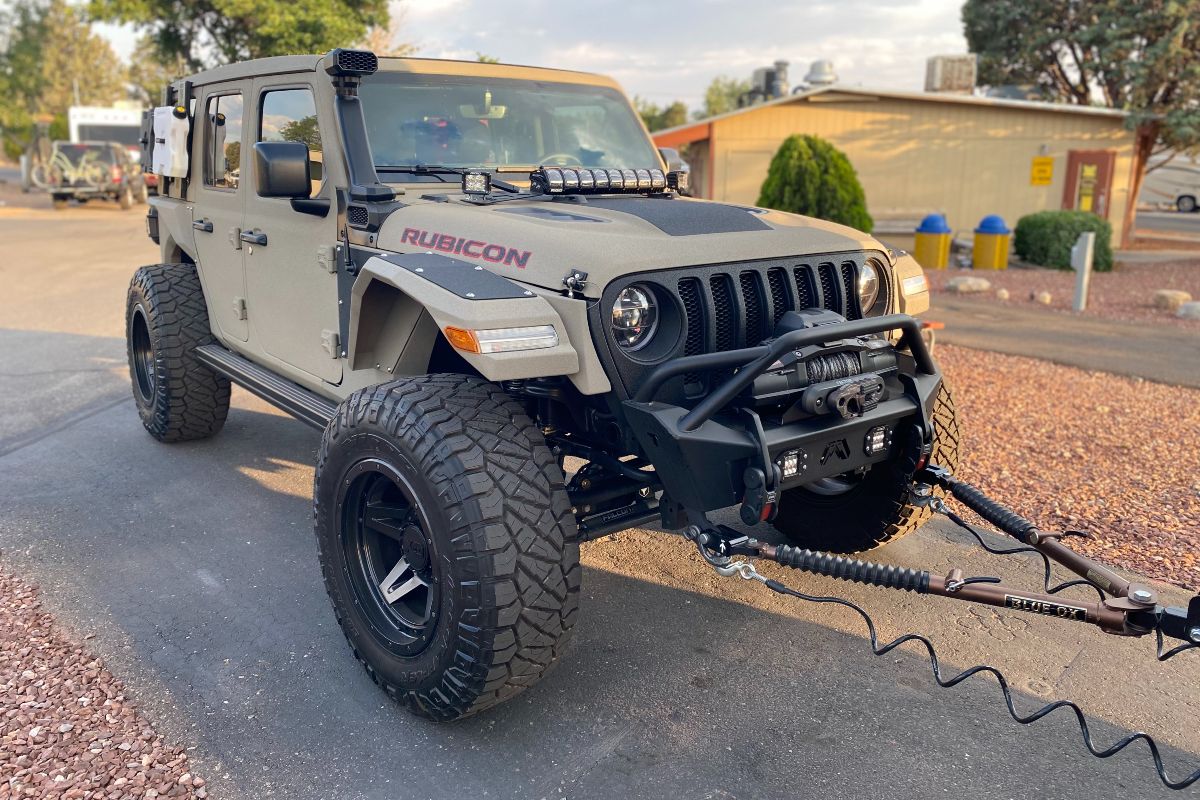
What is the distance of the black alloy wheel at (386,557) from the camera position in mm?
3062

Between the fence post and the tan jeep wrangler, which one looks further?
the fence post

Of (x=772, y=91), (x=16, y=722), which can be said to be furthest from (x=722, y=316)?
(x=772, y=91)

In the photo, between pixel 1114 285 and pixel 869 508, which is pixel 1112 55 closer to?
pixel 1114 285

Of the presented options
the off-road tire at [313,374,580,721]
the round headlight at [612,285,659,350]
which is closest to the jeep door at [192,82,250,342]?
the off-road tire at [313,374,580,721]

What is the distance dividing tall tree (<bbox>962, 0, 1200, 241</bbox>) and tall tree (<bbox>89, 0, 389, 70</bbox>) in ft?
52.6

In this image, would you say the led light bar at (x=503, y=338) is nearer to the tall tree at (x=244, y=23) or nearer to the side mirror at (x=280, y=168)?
the side mirror at (x=280, y=168)

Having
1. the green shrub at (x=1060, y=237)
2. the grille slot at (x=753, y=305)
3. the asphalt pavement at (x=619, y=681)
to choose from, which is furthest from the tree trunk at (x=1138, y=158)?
the grille slot at (x=753, y=305)

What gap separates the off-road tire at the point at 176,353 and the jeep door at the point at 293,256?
2.60 feet

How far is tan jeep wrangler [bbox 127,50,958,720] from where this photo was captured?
2818 millimetres

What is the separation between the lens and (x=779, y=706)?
317 cm

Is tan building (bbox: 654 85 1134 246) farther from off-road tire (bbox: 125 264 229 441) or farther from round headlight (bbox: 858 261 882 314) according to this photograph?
round headlight (bbox: 858 261 882 314)

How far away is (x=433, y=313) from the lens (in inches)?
114

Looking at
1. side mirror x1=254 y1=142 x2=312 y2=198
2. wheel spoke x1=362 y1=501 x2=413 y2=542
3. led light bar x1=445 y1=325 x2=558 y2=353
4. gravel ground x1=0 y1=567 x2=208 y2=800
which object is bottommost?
gravel ground x1=0 y1=567 x2=208 y2=800

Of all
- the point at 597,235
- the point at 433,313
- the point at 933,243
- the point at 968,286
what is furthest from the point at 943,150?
the point at 433,313
